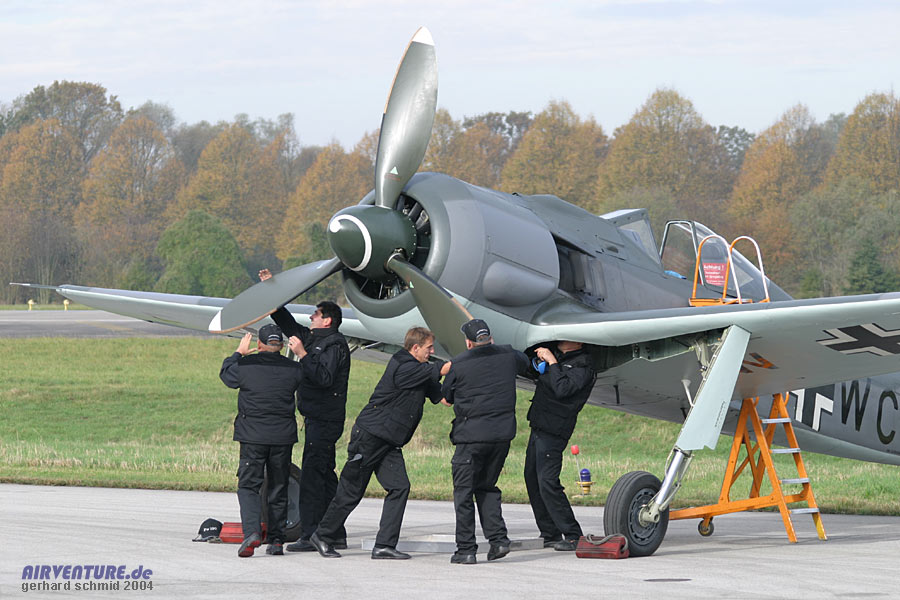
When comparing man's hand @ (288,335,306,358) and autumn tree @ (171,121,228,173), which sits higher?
autumn tree @ (171,121,228,173)

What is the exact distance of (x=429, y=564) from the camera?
8.94m

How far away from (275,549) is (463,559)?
5.10 feet

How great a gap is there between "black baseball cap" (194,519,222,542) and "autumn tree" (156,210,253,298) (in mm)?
47293

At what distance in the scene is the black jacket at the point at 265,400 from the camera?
30.5 feet

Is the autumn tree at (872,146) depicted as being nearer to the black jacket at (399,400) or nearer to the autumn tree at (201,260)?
the autumn tree at (201,260)

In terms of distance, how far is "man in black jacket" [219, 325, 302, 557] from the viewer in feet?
30.5

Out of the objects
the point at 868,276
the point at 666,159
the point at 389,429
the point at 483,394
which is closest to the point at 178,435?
the point at 389,429

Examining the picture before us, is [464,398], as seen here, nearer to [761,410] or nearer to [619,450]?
[761,410]

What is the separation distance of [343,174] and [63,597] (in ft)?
272

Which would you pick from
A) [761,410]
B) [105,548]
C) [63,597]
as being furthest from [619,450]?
[63,597]

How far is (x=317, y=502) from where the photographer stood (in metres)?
9.77

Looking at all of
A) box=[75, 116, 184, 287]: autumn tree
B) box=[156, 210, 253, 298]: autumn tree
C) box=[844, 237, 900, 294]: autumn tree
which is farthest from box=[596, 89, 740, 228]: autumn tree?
box=[75, 116, 184, 287]: autumn tree

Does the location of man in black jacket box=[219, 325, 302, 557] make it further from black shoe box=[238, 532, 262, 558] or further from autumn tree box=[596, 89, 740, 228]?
autumn tree box=[596, 89, 740, 228]

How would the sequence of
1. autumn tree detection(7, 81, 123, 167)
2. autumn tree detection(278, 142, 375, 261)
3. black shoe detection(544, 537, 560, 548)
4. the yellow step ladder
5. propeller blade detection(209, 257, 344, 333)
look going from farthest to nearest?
autumn tree detection(7, 81, 123, 167) < autumn tree detection(278, 142, 375, 261) < the yellow step ladder < propeller blade detection(209, 257, 344, 333) < black shoe detection(544, 537, 560, 548)
